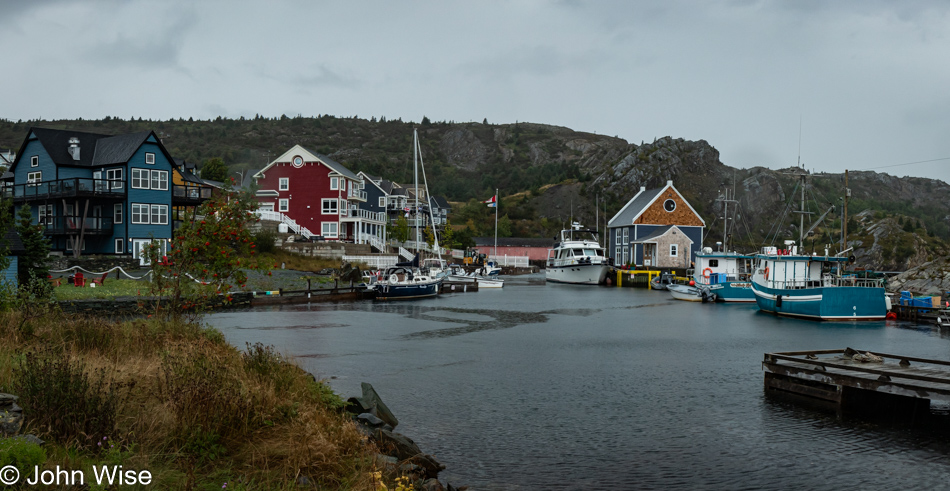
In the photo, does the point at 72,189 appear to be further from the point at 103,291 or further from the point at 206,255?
the point at 206,255

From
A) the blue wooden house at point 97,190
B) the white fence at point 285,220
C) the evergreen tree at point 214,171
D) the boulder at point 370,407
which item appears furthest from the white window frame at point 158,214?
the evergreen tree at point 214,171

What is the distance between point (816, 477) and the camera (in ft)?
39.9

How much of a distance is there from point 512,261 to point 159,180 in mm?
65904

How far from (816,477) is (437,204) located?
422 feet

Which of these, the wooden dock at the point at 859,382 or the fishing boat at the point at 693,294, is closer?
the wooden dock at the point at 859,382

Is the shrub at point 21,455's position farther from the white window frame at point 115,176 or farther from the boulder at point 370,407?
the white window frame at point 115,176

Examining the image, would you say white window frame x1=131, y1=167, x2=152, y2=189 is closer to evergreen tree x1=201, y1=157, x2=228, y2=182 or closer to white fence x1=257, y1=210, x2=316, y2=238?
white fence x1=257, y1=210, x2=316, y2=238

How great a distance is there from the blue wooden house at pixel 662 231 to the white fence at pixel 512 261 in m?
25.1

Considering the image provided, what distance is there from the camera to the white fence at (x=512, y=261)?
112 m

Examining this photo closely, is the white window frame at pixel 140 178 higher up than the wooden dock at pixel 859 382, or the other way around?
the white window frame at pixel 140 178

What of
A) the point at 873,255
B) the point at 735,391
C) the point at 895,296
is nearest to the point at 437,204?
the point at 873,255

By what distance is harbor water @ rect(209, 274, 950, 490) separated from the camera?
12.4 metres

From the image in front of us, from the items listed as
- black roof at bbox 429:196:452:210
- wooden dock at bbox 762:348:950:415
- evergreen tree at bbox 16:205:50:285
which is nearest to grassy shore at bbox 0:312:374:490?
wooden dock at bbox 762:348:950:415

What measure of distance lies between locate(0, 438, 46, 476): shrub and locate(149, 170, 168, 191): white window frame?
5354cm
